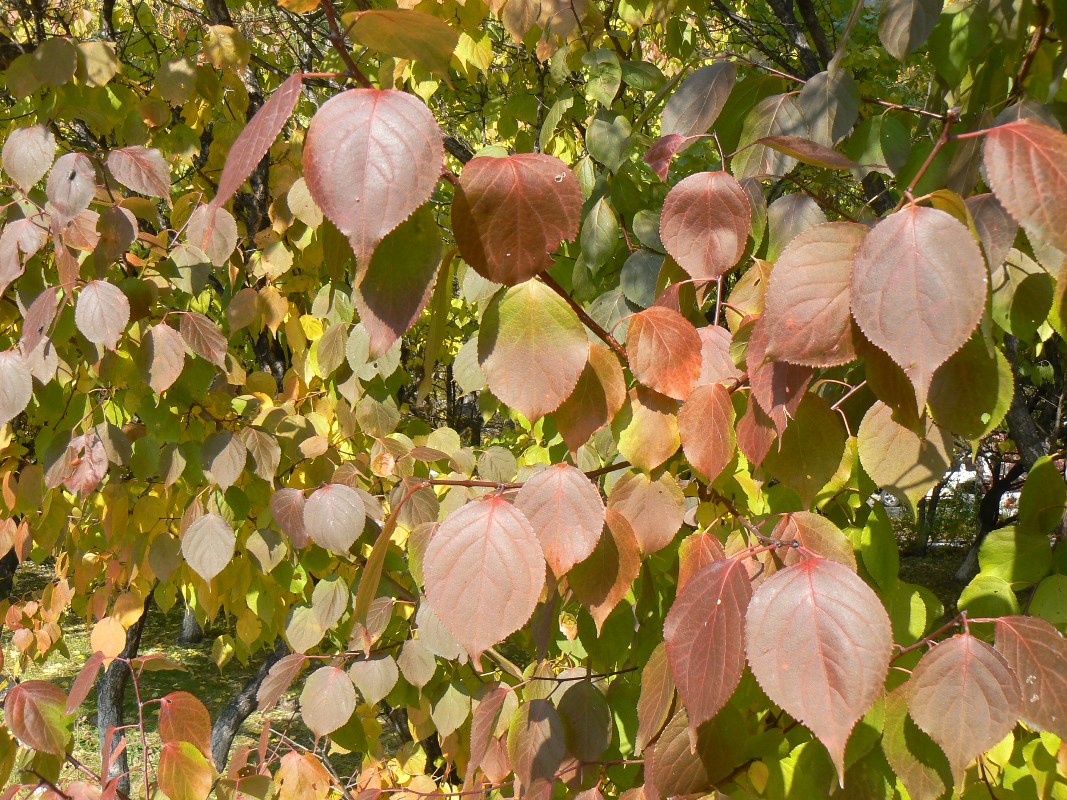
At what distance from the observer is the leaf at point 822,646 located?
510mm

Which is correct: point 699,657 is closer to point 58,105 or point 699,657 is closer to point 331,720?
point 331,720

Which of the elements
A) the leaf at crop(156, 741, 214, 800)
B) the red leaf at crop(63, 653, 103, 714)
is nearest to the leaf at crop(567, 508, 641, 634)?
the leaf at crop(156, 741, 214, 800)

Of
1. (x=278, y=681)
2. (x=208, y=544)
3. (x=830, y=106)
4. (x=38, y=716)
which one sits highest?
(x=830, y=106)

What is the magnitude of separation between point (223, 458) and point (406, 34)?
1469mm

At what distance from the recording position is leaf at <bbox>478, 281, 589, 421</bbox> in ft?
2.05

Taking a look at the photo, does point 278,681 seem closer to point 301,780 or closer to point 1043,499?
point 301,780

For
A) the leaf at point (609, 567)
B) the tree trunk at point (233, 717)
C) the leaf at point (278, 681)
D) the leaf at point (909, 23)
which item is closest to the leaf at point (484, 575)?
the leaf at point (609, 567)

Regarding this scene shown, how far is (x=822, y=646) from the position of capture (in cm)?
53

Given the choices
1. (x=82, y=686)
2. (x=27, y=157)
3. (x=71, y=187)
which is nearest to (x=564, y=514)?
(x=82, y=686)

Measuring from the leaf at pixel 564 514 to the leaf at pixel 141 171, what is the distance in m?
1.23

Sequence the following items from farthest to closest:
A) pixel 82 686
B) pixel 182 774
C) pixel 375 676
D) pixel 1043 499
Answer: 1. pixel 375 676
2. pixel 82 686
3. pixel 182 774
4. pixel 1043 499

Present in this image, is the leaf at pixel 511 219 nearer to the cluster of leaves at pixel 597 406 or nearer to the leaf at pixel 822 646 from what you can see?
the cluster of leaves at pixel 597 406

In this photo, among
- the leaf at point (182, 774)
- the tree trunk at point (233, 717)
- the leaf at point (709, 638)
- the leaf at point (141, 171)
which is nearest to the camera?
the leaf at point (709, 638)

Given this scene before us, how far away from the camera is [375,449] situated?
2041 millimetres
